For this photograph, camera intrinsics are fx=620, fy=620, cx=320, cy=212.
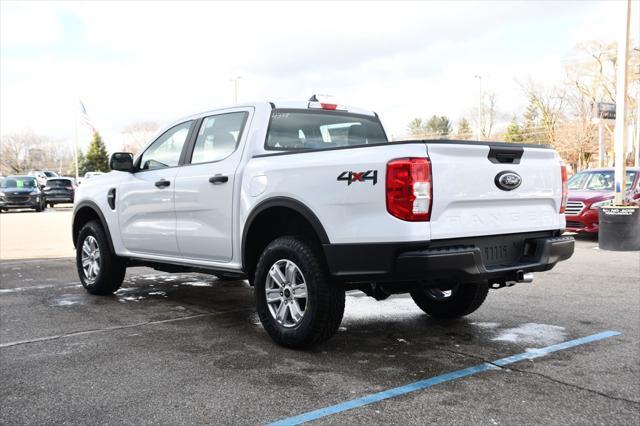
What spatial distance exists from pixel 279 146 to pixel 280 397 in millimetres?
2271

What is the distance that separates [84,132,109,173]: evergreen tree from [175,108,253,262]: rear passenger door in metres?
84.0

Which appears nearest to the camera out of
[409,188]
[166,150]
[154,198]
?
[409,188]

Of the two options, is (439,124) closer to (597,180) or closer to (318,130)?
(597,180)

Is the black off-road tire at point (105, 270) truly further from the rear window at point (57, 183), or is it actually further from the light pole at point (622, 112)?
the rear window at point (57, 183)

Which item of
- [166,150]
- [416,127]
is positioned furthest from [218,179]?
[416,127]

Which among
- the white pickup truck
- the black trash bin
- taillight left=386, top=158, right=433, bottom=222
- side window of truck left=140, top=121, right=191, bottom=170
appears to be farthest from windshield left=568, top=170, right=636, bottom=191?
taillight left=386, top=158, right=433, bottom=222

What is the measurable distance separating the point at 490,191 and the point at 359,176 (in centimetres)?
94

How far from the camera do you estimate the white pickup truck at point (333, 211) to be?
3949 mm

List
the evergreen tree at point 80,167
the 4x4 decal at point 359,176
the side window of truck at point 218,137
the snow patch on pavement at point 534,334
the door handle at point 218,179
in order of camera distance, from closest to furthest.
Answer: the 4x4 decal at point 359,176 < the snow patch on pavement at point 534,334 < the door handle at point 218,179 < the side window of truck at point 218,137 < the evergreen tree at point 80,167

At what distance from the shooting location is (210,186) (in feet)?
17.4

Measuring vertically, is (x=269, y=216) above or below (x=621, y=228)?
above

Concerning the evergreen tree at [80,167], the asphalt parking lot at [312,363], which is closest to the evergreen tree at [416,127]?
the evergreen tree at [80,167]

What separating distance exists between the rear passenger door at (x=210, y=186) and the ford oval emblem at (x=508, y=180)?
82.8 inches

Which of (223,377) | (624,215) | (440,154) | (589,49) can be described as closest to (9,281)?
(223,377)
